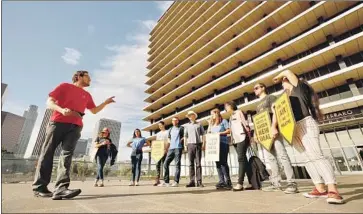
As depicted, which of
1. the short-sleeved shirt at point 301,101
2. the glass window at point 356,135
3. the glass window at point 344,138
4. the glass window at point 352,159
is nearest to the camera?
the short-sleeved shirt at point 301,101

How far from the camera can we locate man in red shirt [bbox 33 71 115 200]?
2.83 m

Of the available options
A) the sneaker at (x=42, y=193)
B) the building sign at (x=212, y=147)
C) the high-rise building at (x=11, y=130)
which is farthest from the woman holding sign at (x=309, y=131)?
the high-rise building at (x=11, y=130)

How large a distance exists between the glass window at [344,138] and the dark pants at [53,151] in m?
19.9

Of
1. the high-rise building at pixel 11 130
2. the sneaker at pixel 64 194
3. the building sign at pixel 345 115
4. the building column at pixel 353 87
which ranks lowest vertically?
the sneaker at pixel 64 194

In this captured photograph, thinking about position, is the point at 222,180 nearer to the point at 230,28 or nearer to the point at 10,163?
the point at 10,163

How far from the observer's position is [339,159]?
16094mm

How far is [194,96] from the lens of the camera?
30969 millimetres

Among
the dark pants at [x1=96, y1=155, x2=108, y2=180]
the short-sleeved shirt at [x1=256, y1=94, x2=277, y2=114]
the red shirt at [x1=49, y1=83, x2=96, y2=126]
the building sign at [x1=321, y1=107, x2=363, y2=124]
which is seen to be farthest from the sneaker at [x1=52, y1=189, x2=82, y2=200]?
the building sign at [x1=321, y1=107, x2=363, y2=124]

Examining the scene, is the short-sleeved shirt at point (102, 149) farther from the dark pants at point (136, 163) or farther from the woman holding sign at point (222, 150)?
the woman holding sign at point (222, 150)

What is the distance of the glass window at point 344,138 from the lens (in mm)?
16333

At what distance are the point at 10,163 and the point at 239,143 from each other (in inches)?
325

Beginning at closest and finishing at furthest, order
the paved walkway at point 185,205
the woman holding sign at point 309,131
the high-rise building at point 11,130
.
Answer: the paved walkway at point 185,205
the woman holding sign at point 309,131
the high-rise building at point 11,130

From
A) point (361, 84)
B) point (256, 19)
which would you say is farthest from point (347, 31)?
point (256, 19)

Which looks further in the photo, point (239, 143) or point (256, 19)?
point (256, 19)
